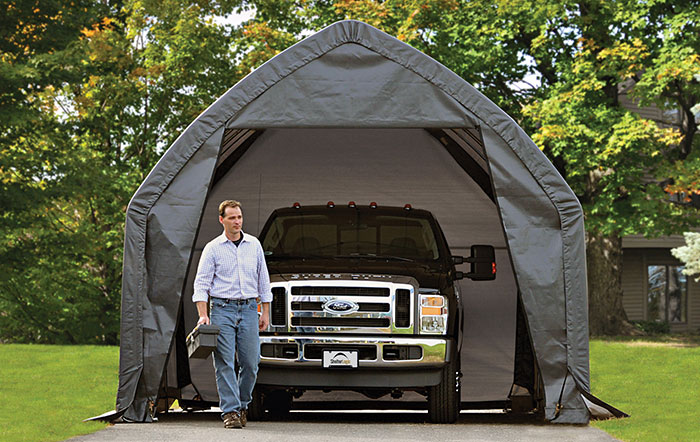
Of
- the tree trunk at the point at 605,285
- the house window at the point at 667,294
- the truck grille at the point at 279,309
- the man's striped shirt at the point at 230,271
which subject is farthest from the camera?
the house window at the point at 667,294

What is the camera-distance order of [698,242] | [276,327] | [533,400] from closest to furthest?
[276,327] < [533,400] < [698,242]

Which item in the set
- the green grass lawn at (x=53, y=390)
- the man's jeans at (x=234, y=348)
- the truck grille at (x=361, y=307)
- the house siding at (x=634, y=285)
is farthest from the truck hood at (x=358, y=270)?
the house siding at (x=634, y=285)

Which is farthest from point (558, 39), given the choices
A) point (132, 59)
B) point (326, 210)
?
point (326, 210)

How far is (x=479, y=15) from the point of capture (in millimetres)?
27875

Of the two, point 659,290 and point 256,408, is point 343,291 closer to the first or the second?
point 256,408

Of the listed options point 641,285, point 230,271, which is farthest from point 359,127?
point 641,285

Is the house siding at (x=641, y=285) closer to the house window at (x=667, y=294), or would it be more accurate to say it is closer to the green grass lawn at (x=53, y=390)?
the house window at (x=667, y=294)

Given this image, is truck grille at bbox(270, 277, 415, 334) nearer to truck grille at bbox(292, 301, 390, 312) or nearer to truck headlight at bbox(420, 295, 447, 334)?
truck grille at bbox(292, 301, 390, 312)

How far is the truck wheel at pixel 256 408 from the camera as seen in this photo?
399 inches

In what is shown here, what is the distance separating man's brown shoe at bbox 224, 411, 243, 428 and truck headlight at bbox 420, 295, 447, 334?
1.87m

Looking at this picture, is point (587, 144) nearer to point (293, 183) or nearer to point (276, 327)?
point (293, 183)

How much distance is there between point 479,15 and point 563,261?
1846 cm

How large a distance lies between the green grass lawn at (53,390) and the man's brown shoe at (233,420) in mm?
1174

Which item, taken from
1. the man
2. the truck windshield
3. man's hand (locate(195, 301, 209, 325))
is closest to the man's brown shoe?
the man
